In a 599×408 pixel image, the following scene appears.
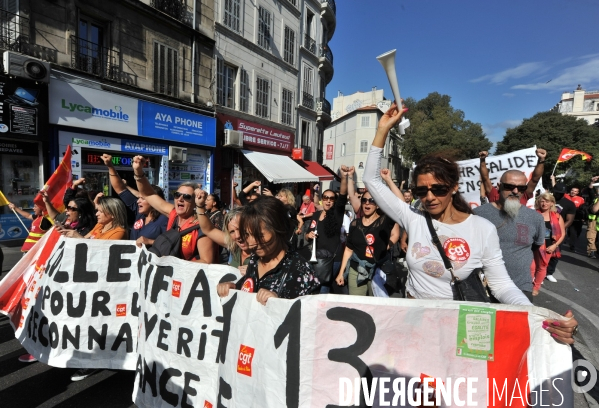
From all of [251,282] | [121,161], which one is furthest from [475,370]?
[121,161]

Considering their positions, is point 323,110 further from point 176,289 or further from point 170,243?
point 176,289

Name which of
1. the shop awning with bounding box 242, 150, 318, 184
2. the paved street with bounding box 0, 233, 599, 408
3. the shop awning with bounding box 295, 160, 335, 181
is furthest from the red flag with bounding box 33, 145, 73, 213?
the shop awning with bounding box 295, 160, 335, 181

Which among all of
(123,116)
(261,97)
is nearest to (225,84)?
(261,97)

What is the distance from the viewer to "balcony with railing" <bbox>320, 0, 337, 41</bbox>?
75.3 ft

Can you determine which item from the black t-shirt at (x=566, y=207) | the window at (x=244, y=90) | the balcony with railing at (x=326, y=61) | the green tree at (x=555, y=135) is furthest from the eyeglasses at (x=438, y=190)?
the green tree at (x=555, y=135)

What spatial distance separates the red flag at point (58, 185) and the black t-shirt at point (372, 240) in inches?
150

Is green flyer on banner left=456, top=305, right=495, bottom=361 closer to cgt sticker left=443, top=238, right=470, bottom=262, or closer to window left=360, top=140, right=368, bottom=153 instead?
cgt sticker left=443, top=238, right=470, bottom=262

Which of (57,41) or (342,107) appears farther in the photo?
(342,107)

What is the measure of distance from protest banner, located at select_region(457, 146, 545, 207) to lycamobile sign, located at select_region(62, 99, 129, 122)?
9870mm

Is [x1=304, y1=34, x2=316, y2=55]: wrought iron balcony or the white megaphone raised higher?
[x1=304, y1=34, x2=316, y2=55]: wrought iron balcony

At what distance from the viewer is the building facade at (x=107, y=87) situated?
8.69m

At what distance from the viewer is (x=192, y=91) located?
13648 millimetres

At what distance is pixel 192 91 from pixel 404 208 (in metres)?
13.2

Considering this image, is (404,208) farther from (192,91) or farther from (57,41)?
(192,91)
